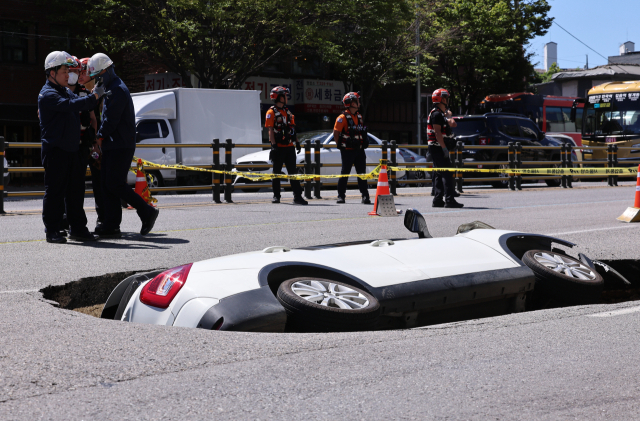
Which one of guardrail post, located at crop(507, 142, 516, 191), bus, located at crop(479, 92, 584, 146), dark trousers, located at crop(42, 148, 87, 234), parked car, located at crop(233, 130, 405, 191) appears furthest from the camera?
bus, located at crop(479, 92, 584, 146)

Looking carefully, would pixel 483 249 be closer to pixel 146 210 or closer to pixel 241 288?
pixel 241 288

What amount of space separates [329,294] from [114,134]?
4.71 m

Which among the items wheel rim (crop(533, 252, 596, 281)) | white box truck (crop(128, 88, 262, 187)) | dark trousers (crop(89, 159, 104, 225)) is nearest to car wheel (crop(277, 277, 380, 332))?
wheel rim (crop(533, 252, 596, 281))

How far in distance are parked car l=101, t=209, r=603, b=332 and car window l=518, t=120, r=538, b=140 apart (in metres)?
18.2

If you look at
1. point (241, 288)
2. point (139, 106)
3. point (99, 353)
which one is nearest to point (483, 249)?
point (241, 288)

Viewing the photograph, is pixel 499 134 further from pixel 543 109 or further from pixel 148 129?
pixel 543 109

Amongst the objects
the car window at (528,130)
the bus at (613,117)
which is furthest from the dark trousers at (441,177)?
the bus at (613,117)

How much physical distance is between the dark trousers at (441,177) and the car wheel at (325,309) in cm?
866

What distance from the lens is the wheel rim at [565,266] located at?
17.3 feet

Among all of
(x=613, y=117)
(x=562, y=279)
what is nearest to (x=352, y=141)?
(x=562, y=279)

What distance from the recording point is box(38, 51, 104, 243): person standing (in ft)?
24.8

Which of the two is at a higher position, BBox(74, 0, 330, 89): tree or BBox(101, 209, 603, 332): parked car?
BBox(74, 0, 330, 89): tree

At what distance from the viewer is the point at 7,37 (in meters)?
27.8

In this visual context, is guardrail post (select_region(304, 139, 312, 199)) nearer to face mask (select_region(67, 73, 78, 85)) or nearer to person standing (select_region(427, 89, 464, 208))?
person standing (select_region(427, 89, 464, 208))
